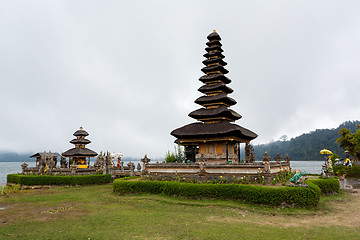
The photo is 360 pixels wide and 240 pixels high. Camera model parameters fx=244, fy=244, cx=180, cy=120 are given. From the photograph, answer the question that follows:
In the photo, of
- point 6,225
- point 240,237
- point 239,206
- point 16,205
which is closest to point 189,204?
point 239,206

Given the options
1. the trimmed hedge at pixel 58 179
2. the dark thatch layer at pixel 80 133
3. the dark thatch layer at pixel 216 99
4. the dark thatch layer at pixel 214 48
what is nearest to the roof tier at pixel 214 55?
the dark thatch layer at pixel 214 48

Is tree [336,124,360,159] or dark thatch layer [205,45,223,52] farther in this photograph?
tree [336,124,360,159]

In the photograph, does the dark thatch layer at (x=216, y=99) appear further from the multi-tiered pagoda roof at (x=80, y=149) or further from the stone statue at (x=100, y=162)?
the multi-tiered pagoda roof at (x=80, y=149)

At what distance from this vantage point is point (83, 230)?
453 inches

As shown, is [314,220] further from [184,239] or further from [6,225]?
[6,225]

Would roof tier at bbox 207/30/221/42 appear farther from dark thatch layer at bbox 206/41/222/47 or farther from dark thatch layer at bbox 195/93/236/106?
dark thatch layer at bbox 195/93/236/106

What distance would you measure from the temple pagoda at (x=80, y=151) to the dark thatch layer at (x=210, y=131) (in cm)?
2142

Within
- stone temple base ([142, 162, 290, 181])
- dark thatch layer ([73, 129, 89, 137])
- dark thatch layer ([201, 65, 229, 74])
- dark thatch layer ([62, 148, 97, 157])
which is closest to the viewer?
stone temple base ([142, 162, 290, 181])

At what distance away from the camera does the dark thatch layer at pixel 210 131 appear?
2664 centimetres

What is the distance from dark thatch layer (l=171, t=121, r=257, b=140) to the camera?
87.4ft

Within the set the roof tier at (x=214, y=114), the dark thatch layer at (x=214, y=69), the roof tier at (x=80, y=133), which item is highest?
the dark thatch layer at (x=214, y=69)

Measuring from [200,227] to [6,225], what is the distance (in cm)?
1001

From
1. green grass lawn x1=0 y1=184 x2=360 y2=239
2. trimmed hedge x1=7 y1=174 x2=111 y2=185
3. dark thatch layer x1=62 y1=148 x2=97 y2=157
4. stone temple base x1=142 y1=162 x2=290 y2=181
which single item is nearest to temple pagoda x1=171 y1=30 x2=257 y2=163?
stone temple base x1=142 y1=162 x2=290 y2=181

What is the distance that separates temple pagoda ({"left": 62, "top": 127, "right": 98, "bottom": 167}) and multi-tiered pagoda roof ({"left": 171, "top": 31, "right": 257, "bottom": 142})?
21.3 m
